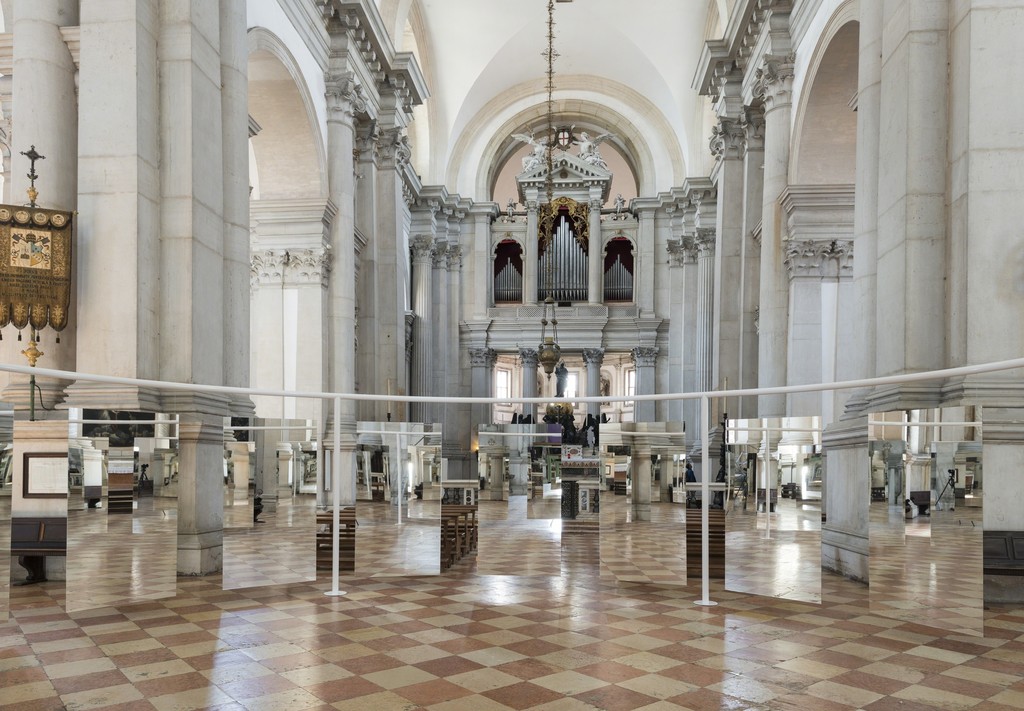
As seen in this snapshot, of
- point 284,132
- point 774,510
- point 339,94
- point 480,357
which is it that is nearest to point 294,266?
point 284,132

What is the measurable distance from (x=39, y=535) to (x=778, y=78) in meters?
11.8

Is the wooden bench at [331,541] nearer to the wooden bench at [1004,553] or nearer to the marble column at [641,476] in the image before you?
the marble column at [641,476]

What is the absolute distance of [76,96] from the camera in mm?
7684

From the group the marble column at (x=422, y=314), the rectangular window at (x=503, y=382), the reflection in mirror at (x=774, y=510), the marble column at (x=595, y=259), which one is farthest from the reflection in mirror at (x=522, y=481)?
the rectangular window at (x=503, y=382)

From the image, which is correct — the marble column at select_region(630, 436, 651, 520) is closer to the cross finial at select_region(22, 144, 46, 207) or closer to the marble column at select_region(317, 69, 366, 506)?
the cross finial at select_region(22, 144, 46, 207)

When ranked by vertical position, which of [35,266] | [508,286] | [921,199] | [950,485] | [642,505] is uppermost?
[508,286]

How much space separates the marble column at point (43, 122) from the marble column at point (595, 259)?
66.1ft

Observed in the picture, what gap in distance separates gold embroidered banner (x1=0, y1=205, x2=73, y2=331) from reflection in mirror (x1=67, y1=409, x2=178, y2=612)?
137 centimetres

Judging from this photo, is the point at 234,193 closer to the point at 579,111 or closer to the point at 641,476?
the point at 641,476

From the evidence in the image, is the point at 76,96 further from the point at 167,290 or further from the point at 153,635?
the point at 153,635

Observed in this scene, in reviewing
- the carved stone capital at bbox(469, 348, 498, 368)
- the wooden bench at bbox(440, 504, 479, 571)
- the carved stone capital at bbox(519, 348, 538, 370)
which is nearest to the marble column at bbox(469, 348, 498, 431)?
the carved stone capital at bbox(469, 348, 498, 368)

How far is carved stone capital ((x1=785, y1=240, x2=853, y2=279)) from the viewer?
12.7m

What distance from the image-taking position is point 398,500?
675 centimetres

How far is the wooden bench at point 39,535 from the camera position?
218 inches
